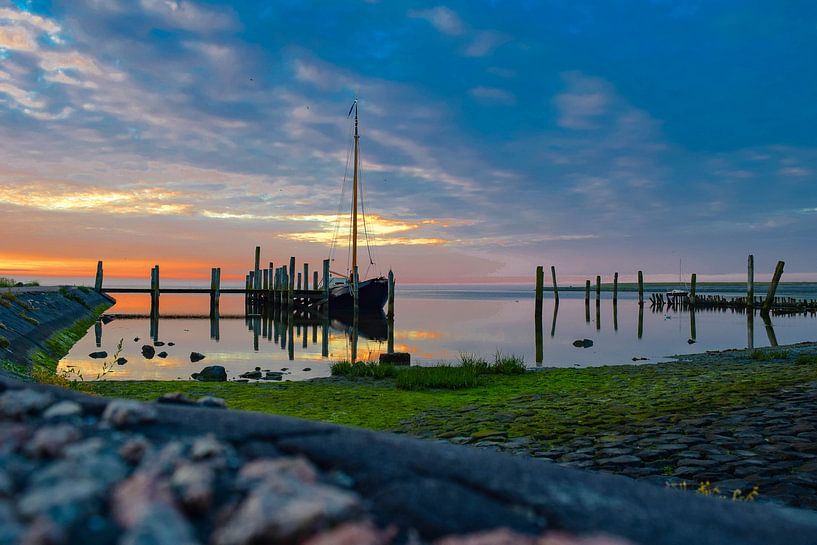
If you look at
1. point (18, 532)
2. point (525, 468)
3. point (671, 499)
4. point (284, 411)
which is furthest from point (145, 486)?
point (284, 411)

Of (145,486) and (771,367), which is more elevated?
(145,486)

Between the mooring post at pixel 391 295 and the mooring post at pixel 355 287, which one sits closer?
the mooring post at pixel 391 295

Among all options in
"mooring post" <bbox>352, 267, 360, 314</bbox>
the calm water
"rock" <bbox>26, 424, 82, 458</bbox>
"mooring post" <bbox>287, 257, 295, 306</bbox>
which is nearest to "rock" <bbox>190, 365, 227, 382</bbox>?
the calm water

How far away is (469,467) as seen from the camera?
4.88ft

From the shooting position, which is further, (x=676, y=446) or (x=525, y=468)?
(x=676, y=446)

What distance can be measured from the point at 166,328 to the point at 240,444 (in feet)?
127

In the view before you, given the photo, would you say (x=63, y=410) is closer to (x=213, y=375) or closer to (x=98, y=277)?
(x=213, y=375)

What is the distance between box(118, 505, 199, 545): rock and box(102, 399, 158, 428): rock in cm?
44

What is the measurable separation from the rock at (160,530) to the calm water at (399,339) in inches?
684

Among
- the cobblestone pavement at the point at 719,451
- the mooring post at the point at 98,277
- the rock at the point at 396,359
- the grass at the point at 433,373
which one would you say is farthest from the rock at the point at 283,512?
the mooring post at the point at 98,277

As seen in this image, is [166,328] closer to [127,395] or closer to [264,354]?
[264,354]

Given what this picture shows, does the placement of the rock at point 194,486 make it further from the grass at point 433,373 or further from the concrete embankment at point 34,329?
the grass at point 433,373

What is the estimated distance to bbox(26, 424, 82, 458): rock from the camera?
1314 mm

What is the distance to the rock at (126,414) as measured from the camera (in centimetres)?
151
